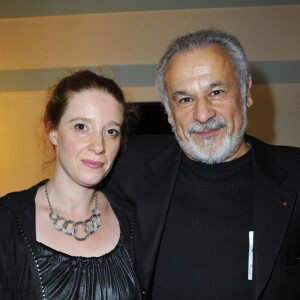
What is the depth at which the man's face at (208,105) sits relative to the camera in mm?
1745

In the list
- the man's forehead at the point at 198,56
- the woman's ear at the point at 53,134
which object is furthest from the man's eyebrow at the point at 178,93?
the woman's ear at the point at 53,134

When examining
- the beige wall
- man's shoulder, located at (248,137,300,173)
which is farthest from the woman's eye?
the beige wall

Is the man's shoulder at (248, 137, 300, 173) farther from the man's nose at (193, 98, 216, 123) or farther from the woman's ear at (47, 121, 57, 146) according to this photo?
the woman's ear at (47, 121, 57, 146)

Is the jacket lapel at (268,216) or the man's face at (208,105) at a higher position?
the man's face at (208,105)

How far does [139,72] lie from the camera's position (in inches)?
165

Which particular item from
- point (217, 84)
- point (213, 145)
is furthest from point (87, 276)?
point (217, 84)

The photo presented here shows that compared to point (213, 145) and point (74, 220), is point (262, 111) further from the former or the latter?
point (74, 220)

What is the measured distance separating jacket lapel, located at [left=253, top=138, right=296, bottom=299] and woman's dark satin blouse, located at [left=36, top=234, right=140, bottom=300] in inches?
22.1

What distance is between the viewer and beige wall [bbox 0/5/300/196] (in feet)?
13.4

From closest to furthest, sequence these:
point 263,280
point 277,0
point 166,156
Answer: point 263,280 < point 166,156 < point 277,0

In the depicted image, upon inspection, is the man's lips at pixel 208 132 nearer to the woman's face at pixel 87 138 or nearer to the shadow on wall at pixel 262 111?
the woman's face at pixel 87 138

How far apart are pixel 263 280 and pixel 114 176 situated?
923 millimetres

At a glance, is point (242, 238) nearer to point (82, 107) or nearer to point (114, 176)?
point (114, 176)

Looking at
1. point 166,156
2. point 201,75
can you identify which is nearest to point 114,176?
point 166,156
